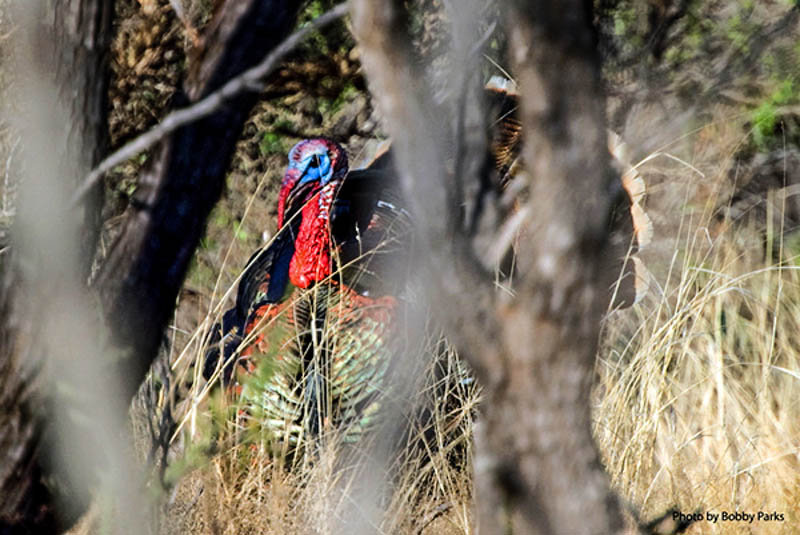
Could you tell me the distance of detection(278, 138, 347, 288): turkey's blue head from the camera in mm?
3574

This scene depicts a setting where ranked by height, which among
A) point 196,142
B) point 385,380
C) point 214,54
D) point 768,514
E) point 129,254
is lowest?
point 768,514

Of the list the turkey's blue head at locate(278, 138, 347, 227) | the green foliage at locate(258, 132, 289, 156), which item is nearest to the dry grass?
the turkey's blue head at locate(278, 138, 347, 227)

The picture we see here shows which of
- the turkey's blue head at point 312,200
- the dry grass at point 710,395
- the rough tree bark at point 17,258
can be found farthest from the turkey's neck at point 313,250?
the rough tree bark at point 17,258

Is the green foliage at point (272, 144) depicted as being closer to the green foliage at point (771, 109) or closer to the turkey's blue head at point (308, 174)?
the turkey's blue head at point (308, 174)

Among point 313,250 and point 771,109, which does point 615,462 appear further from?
point 771,109

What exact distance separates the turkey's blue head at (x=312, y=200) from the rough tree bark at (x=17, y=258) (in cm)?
180

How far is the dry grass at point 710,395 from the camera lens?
291cm

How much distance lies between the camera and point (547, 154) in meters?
1.09

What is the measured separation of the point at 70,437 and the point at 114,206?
302 centimetres

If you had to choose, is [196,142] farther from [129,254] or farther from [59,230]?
[59,230]

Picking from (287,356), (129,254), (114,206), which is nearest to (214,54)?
(129,254)

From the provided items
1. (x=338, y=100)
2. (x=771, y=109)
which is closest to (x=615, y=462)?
(x=771, y=109)

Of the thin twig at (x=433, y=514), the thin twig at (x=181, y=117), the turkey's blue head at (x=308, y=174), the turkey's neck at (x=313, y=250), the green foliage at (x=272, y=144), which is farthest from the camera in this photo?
the green foliage at (x=272, y=144)

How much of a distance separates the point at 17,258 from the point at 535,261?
1039 millimetres
